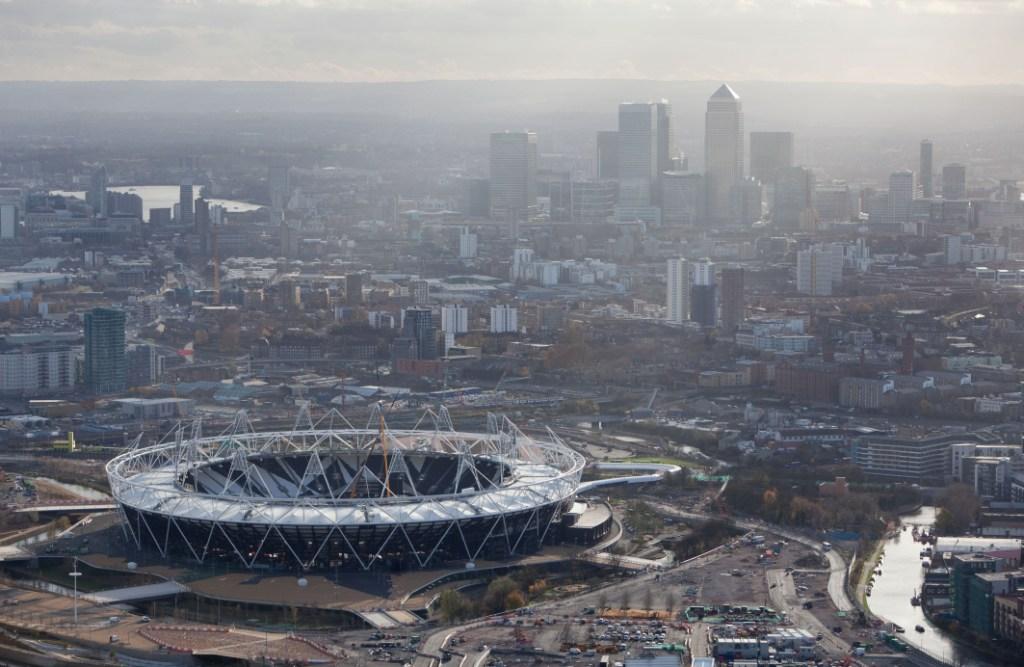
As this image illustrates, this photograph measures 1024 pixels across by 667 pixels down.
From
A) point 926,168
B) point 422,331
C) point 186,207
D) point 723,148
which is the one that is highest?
point 723,148

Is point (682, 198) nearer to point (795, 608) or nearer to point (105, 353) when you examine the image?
point (105, 353)

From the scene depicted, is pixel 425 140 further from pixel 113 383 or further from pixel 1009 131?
pixel 113 383

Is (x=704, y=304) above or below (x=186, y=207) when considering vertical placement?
below

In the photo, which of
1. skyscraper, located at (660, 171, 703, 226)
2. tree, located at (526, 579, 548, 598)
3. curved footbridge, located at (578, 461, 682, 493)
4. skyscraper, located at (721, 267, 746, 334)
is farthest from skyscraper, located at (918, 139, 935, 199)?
tree, located at (526, 579, 548, 598)

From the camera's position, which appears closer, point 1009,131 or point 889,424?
point 889,424

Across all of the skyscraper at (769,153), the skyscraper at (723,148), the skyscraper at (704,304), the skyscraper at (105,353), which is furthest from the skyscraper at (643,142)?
the skyscraper at (105,353)

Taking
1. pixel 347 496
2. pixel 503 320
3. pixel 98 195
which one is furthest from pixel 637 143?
pixel 347 496

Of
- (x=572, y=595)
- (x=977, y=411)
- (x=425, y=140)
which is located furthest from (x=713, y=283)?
(x=425, y=140)
